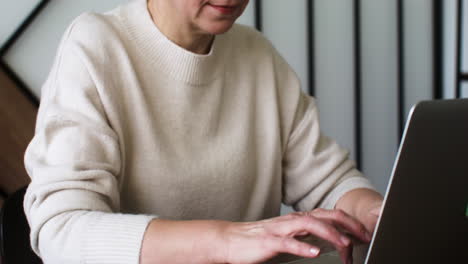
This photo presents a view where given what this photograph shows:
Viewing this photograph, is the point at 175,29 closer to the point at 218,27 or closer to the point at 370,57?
the point at 218,27

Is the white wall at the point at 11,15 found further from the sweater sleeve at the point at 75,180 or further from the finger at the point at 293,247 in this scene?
the finger at the point at 293,247

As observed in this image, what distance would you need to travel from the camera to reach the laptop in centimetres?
49

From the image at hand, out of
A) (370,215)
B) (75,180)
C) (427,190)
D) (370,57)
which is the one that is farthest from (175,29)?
(370,57)

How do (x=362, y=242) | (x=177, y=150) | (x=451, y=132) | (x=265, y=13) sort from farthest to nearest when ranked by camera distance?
(x=265, y=13) < (x=177, y=150) < (x=362, y=242) < (x=451, y=132)

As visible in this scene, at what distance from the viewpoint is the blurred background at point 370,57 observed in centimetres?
174

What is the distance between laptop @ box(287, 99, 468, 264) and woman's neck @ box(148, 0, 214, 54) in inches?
21.7

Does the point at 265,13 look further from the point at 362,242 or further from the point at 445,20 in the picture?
the point at 362,242

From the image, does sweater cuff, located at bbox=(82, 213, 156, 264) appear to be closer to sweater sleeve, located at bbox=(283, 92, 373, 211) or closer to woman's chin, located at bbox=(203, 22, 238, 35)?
woman's chin, located at bbox=(203, 22, 238, 35)

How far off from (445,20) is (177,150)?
4.77ft

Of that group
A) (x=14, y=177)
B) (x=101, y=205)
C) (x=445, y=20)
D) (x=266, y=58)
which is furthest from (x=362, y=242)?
(x=445, y=20)

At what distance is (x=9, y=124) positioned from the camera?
128 cm

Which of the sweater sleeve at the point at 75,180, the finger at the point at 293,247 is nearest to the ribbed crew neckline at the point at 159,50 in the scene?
the sweater sleeve at the point at 75,180

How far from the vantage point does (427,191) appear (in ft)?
1.71

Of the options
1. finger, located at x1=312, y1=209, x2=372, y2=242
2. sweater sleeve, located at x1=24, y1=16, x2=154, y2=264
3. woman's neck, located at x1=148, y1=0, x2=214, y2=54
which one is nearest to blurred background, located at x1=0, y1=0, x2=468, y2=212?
woman's neck, located at x1=148, y1=0, x2=214, y2=54
